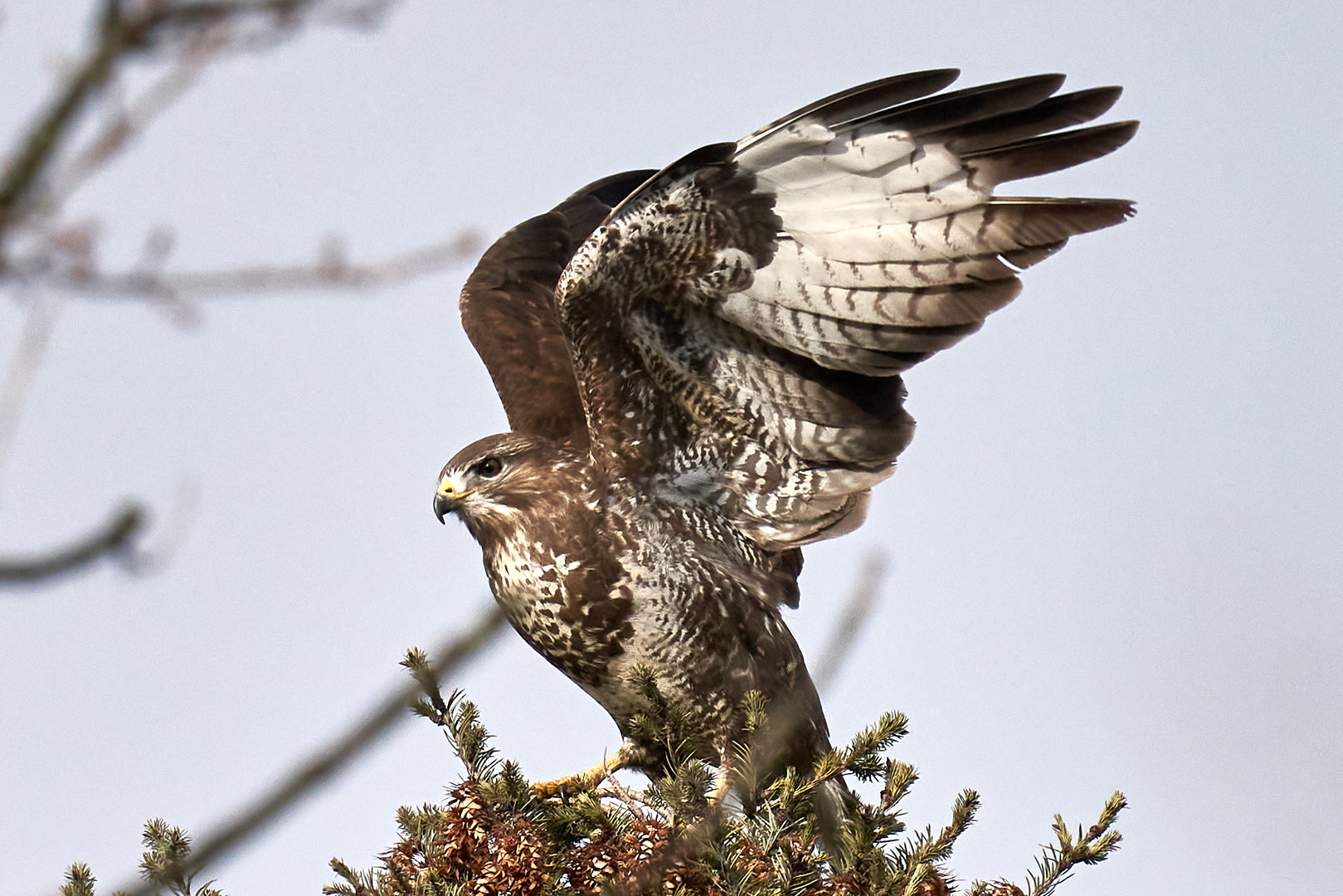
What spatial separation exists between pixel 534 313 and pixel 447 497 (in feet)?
4.13

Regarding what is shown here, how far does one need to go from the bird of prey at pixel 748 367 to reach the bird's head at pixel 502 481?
0.03ft

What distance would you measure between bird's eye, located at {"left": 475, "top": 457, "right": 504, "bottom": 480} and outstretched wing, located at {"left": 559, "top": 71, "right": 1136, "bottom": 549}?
44 centimetres

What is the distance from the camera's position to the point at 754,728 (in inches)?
142

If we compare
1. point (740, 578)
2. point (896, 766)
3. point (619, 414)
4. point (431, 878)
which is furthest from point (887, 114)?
point (431, 878)

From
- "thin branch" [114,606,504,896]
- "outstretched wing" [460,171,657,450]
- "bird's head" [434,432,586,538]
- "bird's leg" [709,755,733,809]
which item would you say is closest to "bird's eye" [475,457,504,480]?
"bird's head" [434,432,586,538]

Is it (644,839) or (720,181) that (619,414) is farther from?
(644,839)

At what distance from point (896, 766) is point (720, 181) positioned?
2.15m

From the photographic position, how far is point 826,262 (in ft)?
16.5

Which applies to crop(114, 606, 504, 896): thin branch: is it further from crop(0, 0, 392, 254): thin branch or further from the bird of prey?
the bird of prey

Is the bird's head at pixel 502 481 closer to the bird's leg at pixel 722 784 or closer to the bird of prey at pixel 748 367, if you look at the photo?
the bird of prey at pixel 748 367

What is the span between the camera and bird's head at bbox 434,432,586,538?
5379 millimetres

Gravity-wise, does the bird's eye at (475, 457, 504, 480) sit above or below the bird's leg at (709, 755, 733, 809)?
above

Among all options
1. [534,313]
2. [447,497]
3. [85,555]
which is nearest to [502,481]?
[447,497]

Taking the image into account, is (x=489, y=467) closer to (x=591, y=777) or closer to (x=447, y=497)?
(x=447, y=497)
